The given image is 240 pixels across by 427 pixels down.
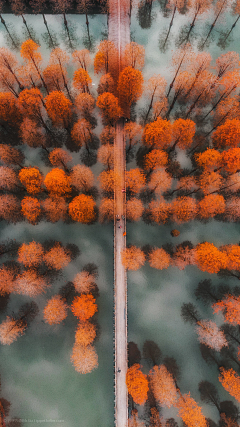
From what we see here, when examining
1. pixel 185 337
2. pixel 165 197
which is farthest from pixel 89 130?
pixel 185 337

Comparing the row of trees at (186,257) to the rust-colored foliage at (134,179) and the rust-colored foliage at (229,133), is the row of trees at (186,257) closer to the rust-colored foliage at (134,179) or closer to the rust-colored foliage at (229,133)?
the rust-colored foliage at (134,179)

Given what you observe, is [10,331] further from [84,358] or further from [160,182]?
[160,182]

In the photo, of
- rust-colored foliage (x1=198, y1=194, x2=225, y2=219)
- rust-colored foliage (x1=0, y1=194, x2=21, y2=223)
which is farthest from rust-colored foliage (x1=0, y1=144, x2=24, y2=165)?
rust-colored foliage (x1=198, y1=194, x2=225, y2=219)

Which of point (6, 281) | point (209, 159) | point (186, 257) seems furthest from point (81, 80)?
point (6, 281)

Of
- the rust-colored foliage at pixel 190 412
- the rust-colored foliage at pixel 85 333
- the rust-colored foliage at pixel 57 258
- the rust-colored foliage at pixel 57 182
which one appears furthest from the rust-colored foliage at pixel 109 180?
the rust-colored foliage at pixel 190 412

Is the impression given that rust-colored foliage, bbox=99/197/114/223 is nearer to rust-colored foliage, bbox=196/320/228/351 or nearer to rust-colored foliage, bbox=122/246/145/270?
rust-colored foliage, bbox=122/246/145/270

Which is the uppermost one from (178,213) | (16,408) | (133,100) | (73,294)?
(133,100)

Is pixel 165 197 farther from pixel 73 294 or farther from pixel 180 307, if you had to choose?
pixel 73 294
